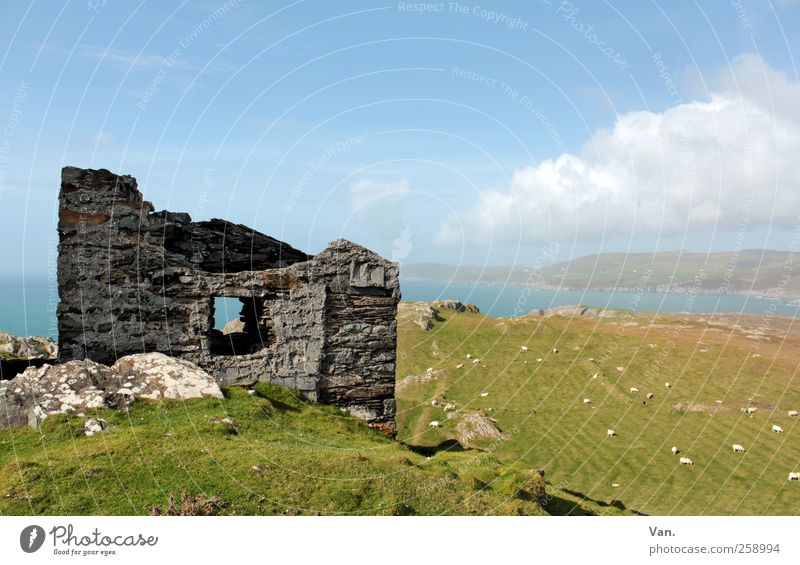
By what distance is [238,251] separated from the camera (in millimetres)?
24641

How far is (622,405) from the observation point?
1665 inches

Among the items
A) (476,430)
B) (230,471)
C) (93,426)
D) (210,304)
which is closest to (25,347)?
(210,304)

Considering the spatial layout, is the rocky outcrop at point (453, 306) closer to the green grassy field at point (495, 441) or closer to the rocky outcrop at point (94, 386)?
the green grassy field at point (495, 441)

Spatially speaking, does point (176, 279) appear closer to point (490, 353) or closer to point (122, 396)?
point (122, 396)

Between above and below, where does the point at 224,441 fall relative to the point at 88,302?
below

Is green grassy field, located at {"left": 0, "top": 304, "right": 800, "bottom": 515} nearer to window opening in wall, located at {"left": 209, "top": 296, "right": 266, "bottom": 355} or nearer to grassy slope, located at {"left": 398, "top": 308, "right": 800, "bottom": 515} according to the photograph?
grassy slope, located at {"left": 398, "top": 308, "right": 800, "bottom": 515}

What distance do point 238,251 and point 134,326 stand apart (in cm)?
571

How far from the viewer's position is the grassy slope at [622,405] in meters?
29.1

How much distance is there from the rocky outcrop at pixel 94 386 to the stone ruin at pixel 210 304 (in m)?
2.06

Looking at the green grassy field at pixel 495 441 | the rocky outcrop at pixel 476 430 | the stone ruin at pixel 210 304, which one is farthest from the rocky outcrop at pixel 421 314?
the stone ruin at pixel 210 304

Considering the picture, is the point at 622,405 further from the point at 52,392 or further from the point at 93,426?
the point at 52,392

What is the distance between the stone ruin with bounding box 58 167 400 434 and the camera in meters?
20.0

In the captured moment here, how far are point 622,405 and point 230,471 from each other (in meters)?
35.5
